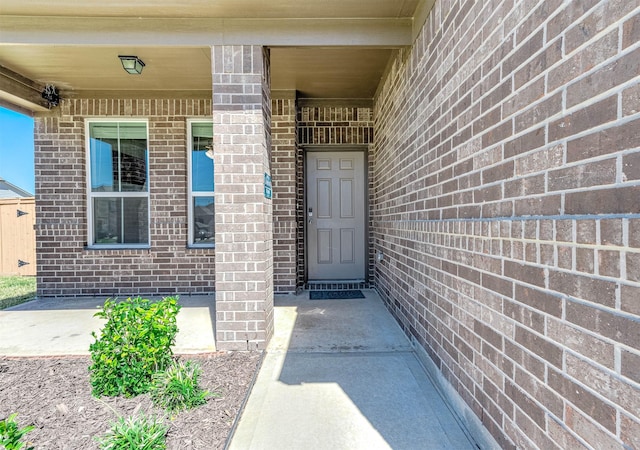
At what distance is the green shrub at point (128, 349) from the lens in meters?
2.15

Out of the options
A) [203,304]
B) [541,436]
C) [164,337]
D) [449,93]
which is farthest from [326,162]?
[541,436]

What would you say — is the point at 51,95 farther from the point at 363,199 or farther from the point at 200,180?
the point at 363,199

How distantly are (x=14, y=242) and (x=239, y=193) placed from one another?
7.46 metres

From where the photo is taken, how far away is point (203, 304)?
4426 mm

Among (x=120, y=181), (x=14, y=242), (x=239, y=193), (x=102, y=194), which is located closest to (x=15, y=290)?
(x=14, y=242)

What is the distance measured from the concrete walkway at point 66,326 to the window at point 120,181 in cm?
105

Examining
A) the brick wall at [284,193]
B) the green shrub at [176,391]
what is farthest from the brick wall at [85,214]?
the green shrub at [176,391]

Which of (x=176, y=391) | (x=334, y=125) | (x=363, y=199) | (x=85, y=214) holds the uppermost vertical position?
(x=334, y=125)

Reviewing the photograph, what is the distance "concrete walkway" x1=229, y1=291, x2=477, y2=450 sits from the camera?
71.9 inches

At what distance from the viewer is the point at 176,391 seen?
2066 mm

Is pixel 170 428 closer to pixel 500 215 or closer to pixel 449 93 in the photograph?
pixel 500 215

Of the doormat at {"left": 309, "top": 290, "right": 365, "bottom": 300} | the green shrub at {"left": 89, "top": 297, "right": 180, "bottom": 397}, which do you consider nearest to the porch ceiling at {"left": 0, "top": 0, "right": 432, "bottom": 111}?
the green shrub at {"left": 89, "top": 297, "right": 180, "bottom": 397}

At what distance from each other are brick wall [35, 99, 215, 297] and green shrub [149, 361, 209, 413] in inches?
110

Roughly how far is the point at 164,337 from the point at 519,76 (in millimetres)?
2537
